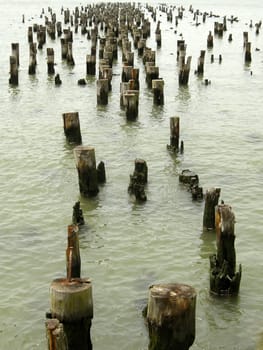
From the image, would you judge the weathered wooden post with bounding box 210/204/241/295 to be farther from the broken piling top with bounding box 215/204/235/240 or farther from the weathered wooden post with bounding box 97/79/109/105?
the weathered wooden post with bounding box 97/79/109/105

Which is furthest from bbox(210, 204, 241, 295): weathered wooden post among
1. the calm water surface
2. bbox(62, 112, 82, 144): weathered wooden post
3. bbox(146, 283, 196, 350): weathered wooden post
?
bbox(62, 112, 82, 144): weathered wooden post

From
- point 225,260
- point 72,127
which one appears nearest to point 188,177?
point 72,127

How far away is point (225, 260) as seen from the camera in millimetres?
8242

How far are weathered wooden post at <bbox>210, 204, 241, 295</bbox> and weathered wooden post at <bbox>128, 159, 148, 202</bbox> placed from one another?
3.54 metres

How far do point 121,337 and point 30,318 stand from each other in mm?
1315

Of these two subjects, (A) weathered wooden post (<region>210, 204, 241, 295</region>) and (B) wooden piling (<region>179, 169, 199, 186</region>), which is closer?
(A) weathered wooden post (<region>210, 204, 241, 295</region>)

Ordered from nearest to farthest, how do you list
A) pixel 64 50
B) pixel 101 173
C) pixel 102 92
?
pixel 101 173 → pixel 102 92 → pixel 64 50

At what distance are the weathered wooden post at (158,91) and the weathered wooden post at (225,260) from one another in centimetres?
1206

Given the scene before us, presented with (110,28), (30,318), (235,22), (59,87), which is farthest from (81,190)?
(235,22)

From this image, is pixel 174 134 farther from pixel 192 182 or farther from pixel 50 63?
pixel 50 63

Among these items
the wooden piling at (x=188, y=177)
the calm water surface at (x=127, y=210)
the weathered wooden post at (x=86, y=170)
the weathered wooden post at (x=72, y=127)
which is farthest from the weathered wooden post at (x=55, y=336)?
the weathered wooden post at (x=72, y=127)

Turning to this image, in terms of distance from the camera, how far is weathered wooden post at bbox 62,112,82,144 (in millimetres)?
15116

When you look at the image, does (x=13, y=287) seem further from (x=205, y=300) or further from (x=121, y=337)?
(x=205, y=300)

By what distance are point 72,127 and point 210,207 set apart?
21.0ft
